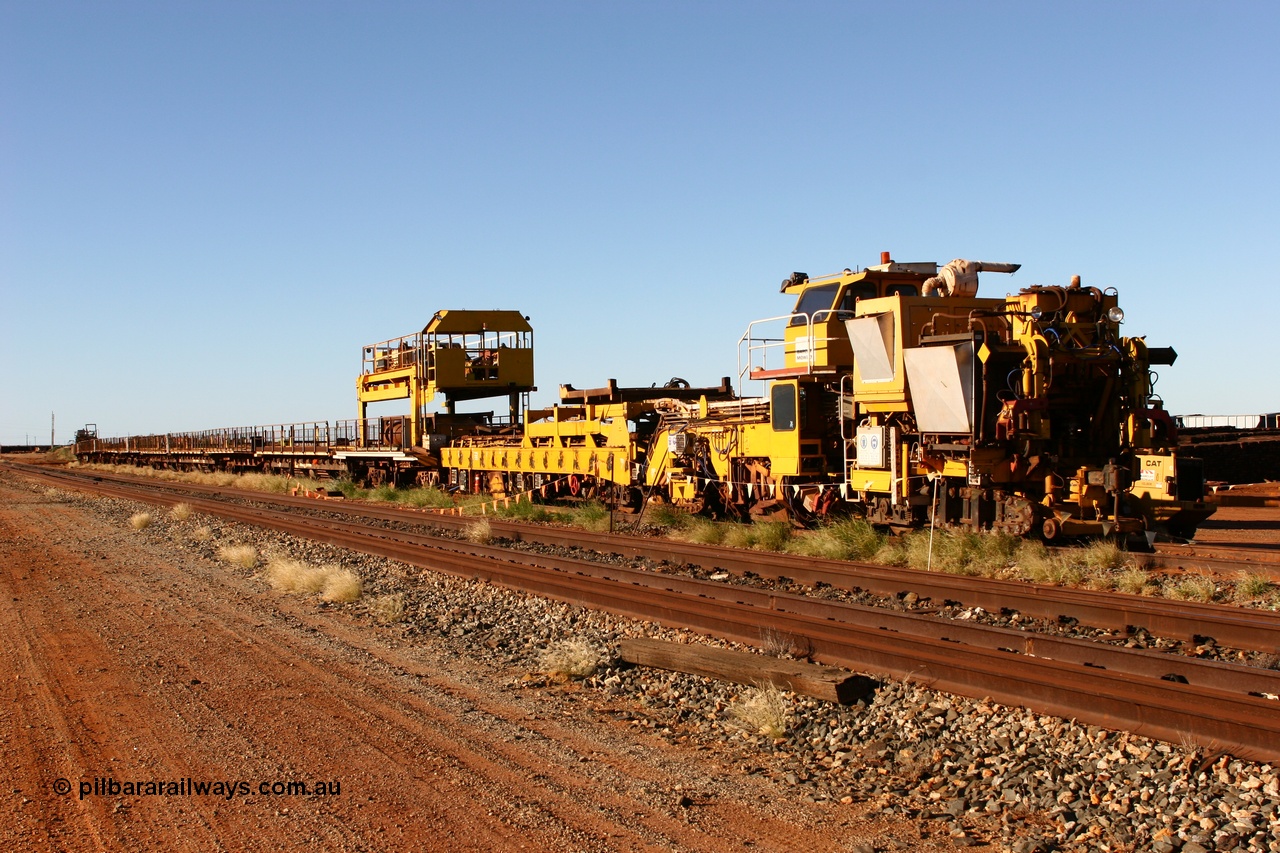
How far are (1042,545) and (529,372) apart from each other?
2018cm

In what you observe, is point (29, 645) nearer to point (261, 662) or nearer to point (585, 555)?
point (261, 662)

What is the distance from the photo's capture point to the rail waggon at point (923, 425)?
1226 cm

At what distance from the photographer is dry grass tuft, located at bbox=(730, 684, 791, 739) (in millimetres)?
6576

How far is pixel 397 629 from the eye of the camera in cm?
1049

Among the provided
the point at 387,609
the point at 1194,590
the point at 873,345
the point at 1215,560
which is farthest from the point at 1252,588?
the point at 387,609

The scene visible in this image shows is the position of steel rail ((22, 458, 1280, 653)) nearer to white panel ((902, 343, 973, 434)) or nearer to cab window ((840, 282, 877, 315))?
white panel ((902, 343, 973, 434))

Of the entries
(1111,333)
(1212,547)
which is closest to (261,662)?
(1111,333)

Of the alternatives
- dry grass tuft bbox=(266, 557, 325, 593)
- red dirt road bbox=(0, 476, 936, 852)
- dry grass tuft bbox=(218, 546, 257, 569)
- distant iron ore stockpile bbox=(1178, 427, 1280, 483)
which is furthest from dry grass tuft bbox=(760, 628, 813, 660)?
distant iron ore stockpile bbox=(1178, 427, 1280, 483)

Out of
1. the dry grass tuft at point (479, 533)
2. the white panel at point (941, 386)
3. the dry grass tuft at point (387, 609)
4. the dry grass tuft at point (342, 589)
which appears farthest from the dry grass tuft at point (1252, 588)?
the dry grass tuft at point (479, 533)

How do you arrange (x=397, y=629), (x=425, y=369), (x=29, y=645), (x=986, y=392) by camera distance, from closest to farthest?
1. (x=29, y=645)
2. (x=397, y=629)
3. (x=986, y=392)
4. (x=425, y=369)

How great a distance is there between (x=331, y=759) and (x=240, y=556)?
10.8 m

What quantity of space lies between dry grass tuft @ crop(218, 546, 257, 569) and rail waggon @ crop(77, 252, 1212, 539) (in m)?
6.62

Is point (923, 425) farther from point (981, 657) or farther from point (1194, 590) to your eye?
point (981, 657)

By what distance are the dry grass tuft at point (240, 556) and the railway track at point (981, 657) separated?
387 cm
